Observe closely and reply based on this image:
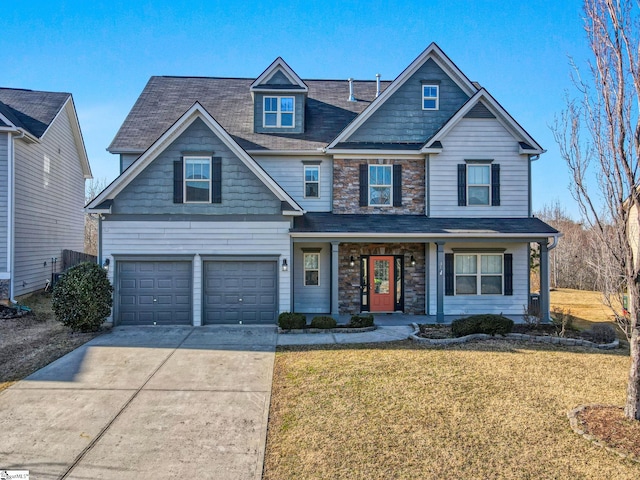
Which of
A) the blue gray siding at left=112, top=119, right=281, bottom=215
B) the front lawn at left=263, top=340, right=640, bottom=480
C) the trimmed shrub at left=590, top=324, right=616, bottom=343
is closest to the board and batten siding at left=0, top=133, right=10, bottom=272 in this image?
the blue gray siding at left=112, top=119, right=281, bottom=215

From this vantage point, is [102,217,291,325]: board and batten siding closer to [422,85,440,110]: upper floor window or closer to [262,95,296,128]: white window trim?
[262,95,296,128]: white window trim

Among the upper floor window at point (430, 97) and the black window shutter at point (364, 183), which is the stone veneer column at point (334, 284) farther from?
the upper floor window at point (430, 97)

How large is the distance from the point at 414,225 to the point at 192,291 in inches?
293

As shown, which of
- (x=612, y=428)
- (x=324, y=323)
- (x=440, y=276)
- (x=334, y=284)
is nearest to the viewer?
(x=612, y=428)

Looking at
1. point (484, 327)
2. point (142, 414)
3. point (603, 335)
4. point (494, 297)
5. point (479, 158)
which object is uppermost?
point (479, 158)

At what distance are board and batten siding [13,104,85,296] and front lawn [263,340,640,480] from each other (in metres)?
12.6

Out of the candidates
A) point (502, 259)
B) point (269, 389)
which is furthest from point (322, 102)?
point (269, 389)

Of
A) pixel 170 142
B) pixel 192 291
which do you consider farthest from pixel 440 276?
pixel 170 142

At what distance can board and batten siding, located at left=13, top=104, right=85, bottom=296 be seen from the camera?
15.6 meters

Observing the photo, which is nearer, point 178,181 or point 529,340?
point 529,340

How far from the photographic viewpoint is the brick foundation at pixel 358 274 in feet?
48.8

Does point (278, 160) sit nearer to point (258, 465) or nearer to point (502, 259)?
point (502, 259)

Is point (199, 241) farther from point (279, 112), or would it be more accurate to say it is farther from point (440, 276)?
point (440, 276)

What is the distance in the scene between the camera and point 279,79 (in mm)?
15562
